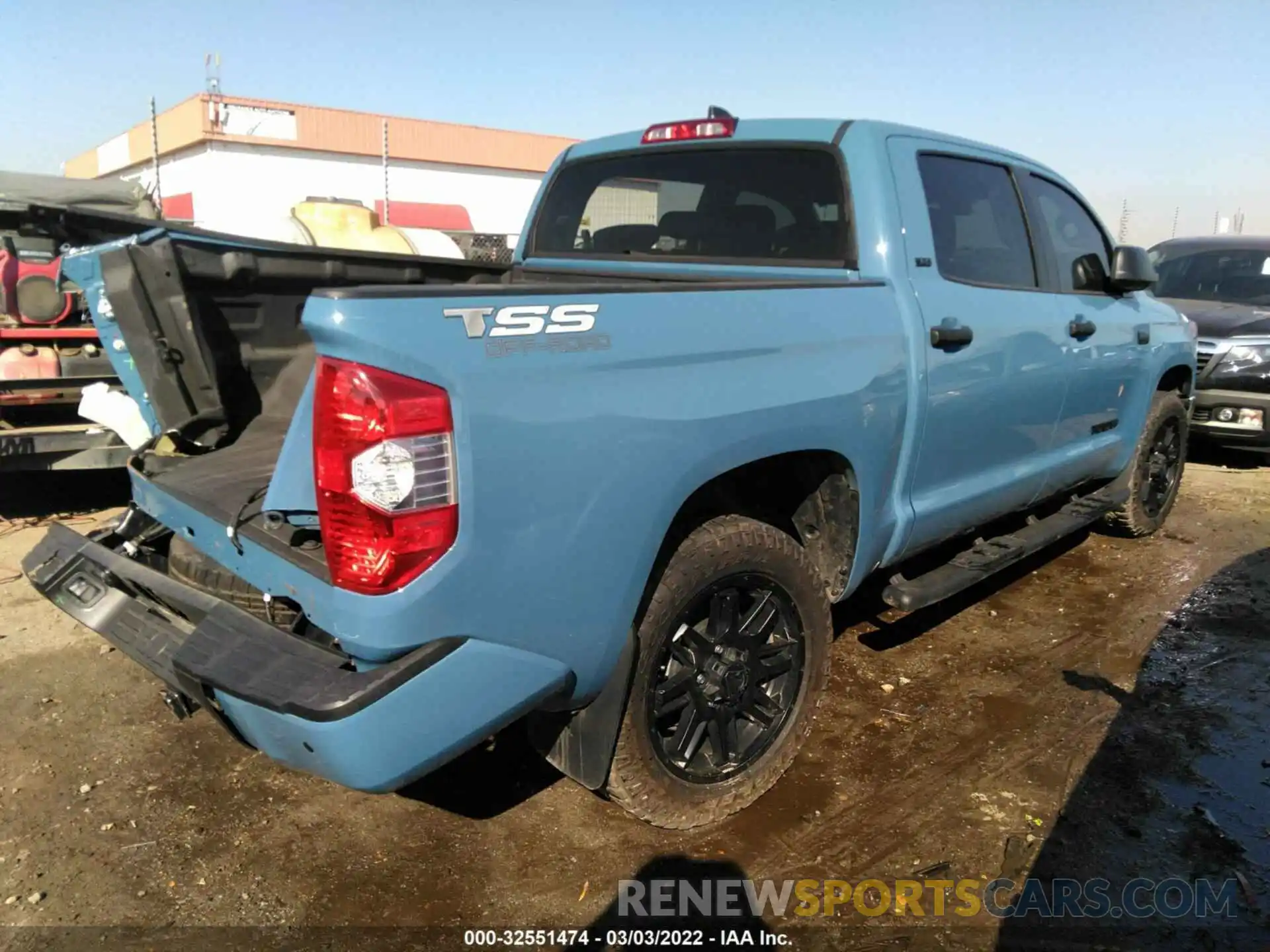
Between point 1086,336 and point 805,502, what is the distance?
1.92 metres

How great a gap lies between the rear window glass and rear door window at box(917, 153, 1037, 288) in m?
0.41

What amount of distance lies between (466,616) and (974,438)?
2272mm

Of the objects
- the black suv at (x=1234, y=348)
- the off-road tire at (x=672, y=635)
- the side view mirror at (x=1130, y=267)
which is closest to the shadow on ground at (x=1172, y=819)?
the off-road tire at (x=672, y=635)

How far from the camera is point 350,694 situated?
1.95 m

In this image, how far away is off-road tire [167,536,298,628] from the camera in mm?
2422

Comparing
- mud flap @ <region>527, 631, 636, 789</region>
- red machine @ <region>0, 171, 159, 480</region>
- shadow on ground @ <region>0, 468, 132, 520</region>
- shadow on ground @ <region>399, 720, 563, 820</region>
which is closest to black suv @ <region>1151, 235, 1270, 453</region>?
shadow on ground @ <region>399, 720, 563, 820</region>

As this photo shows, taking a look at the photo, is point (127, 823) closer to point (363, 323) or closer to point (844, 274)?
point (363, 323)

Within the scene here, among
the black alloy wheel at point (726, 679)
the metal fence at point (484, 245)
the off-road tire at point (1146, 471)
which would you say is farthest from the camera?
the metal fence at point (484, 245)

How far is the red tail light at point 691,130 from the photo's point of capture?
3.78 m

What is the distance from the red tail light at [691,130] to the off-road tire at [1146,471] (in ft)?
9.97

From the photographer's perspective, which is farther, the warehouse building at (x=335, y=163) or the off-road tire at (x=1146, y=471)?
the warehouse building at (x=335, y=163)

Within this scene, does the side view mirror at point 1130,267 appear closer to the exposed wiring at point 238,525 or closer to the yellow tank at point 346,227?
the exposed wiring at point 238,525

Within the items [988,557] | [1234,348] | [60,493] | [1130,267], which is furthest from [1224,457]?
[60,493]

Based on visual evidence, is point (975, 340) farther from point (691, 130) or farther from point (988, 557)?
point (691, 130)
